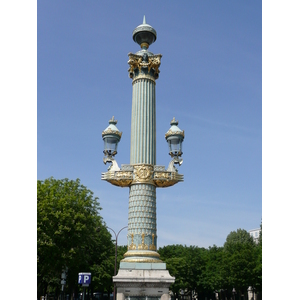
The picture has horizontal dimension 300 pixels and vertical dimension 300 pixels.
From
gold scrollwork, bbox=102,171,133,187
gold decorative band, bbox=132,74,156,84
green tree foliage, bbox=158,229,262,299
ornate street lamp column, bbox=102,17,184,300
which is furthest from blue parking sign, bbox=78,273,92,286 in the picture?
green tree foliage, bbox=158,229,262,299

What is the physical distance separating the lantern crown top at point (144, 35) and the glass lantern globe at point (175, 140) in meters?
7.36

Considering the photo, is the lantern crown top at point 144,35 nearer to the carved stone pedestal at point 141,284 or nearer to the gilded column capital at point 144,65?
the gilded column capital at point 144,65

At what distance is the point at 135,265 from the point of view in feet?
74.5

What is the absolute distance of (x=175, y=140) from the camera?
27.4 meters

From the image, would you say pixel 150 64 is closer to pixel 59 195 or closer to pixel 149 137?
pixel 149 137

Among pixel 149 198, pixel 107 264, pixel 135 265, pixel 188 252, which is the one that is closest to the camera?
pixel 135 265

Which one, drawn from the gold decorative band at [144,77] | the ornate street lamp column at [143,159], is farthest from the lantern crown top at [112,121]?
the gold decorative band at [144,77]

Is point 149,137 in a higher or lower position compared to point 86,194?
higher

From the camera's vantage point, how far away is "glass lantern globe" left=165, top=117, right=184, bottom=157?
88.5 feet

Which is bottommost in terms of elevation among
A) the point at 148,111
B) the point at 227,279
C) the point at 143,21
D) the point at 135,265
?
the point at 227,279

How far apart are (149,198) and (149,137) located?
446 centimetres

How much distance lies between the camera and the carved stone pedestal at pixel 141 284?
21969 mm

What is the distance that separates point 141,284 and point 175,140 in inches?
425

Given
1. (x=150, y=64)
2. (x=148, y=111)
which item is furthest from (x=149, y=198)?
(x=150, y=64)
